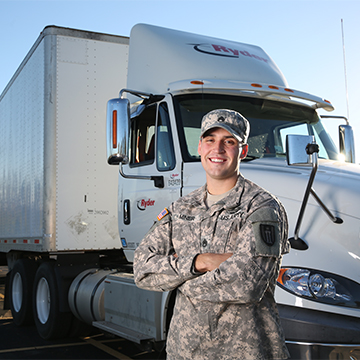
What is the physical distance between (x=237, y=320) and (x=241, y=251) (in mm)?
298

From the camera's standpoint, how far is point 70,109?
628 cm

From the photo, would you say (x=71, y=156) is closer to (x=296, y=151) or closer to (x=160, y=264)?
(x=296, y=151)

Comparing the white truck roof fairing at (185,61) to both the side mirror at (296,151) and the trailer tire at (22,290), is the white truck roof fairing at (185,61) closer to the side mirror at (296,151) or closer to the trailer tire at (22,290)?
the side mirror at (296,151)

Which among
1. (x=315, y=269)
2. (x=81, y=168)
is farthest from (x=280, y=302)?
(x=81, y=168)

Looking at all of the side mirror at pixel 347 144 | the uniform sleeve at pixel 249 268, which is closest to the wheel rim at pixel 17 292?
the side mirror at pixel 347 144

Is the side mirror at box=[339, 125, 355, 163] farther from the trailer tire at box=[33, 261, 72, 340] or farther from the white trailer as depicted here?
the trailer tire at box=[33, 261, 72, 340]

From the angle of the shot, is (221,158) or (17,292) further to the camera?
(17,292)

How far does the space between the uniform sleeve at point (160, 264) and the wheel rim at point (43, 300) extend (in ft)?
15.9

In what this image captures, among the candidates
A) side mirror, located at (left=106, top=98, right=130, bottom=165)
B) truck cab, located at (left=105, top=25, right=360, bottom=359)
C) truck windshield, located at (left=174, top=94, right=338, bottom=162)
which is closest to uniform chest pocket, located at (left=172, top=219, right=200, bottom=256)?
truck cab, located at (left=105, top=25, right=360, bottom=359)

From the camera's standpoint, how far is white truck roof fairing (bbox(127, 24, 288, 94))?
4945 millimetres

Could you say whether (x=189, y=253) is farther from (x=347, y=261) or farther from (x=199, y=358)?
(x=347, y=261)

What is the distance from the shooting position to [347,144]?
5137mm

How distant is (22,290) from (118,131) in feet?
14.3

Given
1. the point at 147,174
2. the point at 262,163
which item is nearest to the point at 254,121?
the point at 262,163
